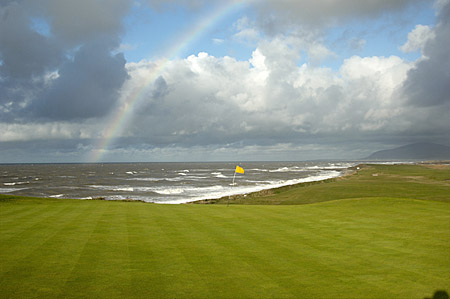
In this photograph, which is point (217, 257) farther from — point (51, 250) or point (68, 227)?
point (68, 227)

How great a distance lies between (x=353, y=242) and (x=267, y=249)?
3.39 meters

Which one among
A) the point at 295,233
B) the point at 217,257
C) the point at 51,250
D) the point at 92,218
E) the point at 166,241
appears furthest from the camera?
Answer: the point at 92,218

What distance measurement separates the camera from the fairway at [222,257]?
7.09 m

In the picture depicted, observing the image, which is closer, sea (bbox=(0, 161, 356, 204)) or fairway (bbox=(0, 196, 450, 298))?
fairway (bbox=(0, 196, 450, 298))

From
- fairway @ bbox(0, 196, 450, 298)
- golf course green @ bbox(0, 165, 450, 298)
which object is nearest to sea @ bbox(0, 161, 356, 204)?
golf course green @ bbox(0, 165, 450, 298)

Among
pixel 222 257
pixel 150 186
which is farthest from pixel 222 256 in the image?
pixel 150 186

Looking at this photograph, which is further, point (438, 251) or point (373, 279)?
point (438, 251)

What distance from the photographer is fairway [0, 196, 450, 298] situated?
709 centimetres

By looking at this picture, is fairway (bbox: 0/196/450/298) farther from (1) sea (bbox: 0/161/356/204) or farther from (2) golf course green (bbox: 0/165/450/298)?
(1) sea (bbox: 0/161/356/204)

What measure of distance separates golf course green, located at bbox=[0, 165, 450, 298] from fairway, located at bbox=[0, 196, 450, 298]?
0.09 feet

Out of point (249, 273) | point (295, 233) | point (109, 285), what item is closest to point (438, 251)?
point (295, 233)

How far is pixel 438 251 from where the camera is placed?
10.0 meters

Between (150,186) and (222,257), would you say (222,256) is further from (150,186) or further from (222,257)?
(150,186)

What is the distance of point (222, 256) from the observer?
30.5 feet
